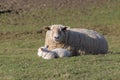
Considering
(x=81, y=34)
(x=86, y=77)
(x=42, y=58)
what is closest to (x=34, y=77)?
(x=86, y=77)

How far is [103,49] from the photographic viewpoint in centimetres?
1481

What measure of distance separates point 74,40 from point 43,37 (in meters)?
10.2

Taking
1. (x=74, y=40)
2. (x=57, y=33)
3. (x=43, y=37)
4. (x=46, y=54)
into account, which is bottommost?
(x=43, y=37)

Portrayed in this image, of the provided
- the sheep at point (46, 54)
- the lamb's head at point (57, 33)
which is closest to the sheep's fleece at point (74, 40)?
the lamb's head at point (57, 33)

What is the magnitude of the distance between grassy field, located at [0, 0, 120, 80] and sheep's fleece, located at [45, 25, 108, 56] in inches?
21.4

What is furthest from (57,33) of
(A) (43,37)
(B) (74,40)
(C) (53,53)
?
(A) (43,37)

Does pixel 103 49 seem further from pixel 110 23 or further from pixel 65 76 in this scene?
pixel 110 23

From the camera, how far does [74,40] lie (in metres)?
14.4

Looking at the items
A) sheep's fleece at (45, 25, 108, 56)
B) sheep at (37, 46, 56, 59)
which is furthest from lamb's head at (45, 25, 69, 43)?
sheep at (37, 46, 56, 59)

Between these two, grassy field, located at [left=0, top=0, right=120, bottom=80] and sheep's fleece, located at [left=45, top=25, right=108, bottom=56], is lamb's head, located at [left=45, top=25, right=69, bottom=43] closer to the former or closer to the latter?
sheep's fleece, located at [left=45, top=25, right=108, bottom=56]

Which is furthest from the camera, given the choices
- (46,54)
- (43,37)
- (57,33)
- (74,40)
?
(43,37)

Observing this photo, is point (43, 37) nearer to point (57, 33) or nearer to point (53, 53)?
point (57, 33)

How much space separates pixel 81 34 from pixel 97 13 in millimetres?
15362

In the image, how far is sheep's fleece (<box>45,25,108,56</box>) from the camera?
45.8 feet
